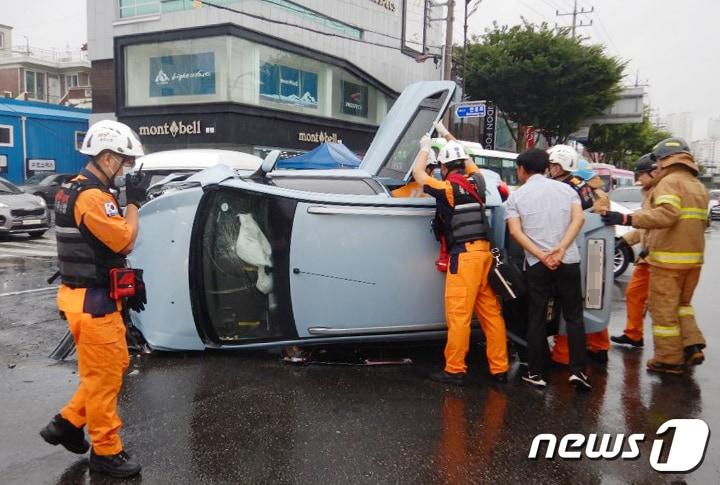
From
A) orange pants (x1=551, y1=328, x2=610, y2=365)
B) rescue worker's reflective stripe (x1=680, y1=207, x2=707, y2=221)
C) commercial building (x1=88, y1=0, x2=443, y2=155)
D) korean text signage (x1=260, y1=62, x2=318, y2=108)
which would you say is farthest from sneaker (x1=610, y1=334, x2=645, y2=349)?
korean text signage (x1=260, y1=62, x2=318, y2=108)

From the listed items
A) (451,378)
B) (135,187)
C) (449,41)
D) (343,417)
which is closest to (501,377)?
(451,378)

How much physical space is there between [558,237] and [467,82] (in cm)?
2545

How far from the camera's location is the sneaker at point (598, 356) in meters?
4.97

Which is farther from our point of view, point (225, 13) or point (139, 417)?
point (225, 13)

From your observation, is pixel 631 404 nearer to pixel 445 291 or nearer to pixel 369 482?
pixel 445 291

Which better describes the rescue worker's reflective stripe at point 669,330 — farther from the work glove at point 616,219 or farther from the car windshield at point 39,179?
the car windshield at point 39,179

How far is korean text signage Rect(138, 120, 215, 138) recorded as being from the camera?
22.2 metres

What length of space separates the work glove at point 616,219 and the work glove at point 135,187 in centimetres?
330

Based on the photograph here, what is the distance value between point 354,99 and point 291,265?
80.5 feet

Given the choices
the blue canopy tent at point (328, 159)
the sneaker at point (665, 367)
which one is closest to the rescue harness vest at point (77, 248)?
the sneaker at point (665, 367)

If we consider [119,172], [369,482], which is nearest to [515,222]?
[369,482]

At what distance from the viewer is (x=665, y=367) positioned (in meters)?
4.70

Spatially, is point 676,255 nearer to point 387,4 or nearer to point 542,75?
point 542,75

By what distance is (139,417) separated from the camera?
368 cm
